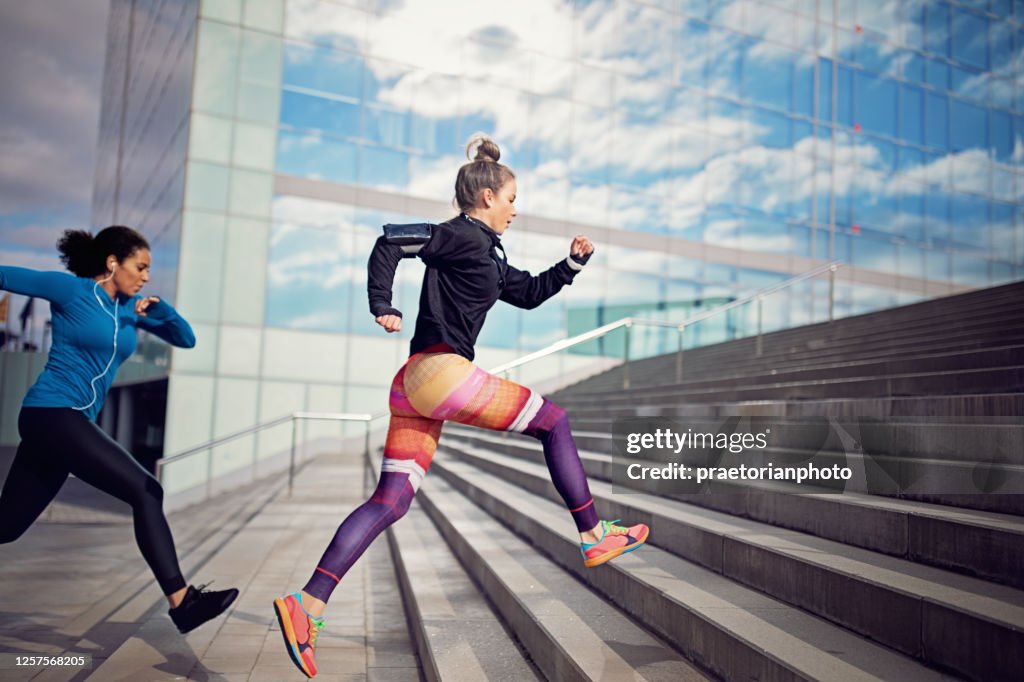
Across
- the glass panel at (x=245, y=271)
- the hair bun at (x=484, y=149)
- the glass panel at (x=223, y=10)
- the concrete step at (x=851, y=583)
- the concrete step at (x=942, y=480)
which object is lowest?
the concrete step at (x=851, y=583)

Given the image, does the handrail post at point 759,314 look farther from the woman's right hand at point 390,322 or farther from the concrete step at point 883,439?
the woman's right hand at point 390,322

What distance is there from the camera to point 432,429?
9.31 ft

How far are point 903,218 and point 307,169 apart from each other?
59.6 ft

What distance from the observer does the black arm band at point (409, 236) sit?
2.65 m

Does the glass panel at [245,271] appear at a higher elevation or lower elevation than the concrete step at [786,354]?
higher

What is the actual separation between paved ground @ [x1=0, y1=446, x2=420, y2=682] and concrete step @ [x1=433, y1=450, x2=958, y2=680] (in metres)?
1.17

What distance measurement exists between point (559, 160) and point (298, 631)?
18767 millimetres

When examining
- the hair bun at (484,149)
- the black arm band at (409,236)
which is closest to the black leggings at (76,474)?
the black arm band at (409,236)

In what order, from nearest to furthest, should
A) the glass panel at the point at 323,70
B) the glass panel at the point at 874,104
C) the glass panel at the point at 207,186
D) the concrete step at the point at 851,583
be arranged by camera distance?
1. the concrete step at the point at 851,583
2. the glass panel at the point at 207,186
3. the glass panel at the point at 323,70
4. the glass panel at the point at 874,104

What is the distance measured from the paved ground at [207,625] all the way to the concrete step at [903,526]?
1.85m

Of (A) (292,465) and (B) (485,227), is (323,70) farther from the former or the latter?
(B) (485,227)

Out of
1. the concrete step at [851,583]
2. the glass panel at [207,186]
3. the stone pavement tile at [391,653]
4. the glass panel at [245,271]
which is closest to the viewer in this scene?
the concrete step at [851,583]

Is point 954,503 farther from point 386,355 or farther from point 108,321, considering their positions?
point 386,355

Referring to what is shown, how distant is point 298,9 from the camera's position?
1827 cm
